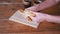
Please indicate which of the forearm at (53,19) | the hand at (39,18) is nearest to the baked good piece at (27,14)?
the hand at (39,18)

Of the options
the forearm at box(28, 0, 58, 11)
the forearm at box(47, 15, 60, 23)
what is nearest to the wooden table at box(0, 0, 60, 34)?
the forearm at box(47, 15, 60, 23)

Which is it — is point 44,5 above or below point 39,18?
above

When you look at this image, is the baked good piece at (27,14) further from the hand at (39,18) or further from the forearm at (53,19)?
the forearm at (53,19)

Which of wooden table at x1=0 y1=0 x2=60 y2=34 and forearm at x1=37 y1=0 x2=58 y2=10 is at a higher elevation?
forearm at x1=37 y1=0 x2=58 y2=10

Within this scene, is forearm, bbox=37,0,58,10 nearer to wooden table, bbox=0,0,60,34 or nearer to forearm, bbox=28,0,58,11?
forearm, bbox=28,0,58,11

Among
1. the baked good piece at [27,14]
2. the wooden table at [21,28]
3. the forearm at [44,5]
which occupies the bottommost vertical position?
the wooden table at [21,28]

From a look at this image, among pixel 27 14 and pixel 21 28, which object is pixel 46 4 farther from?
pixel 21 28

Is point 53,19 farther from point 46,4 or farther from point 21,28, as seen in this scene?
point 21,28

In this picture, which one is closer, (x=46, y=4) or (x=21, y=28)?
(x=21, y=28)

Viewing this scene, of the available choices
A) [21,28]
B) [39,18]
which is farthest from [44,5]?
[21,28]

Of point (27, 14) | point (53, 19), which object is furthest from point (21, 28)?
point (53, 19)

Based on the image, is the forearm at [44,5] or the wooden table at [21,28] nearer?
the wooden table at [21,28]

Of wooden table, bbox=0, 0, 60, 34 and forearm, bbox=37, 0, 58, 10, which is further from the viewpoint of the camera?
forearm, bbox=37, 0, 58, 10

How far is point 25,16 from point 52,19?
23 cm
